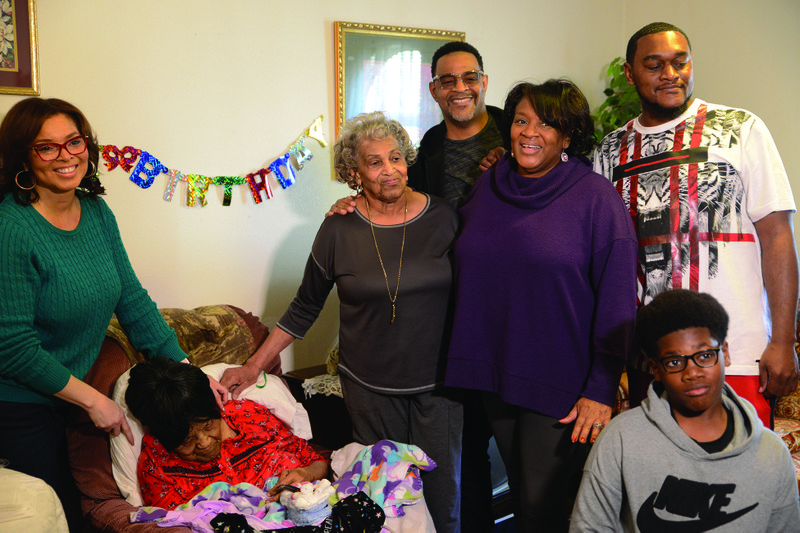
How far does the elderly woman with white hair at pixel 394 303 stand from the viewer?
2.01m

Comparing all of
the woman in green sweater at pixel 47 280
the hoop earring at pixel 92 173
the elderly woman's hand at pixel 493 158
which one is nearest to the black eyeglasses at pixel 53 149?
the woman in green sweater at pixel 47 280

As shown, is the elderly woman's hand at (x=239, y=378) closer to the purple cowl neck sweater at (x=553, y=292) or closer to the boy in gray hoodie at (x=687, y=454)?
the purple cowl neck sweater at (x=553, y=292)

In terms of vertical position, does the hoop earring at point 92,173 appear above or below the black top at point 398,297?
above

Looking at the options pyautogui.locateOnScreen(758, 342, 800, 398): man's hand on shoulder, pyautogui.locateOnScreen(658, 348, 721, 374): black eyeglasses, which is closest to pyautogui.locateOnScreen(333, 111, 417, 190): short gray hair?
pyautogui.locateOnScreen(658, 348, 721, 374): black eyeglasses

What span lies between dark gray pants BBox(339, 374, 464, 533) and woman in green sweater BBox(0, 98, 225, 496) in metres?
0.71

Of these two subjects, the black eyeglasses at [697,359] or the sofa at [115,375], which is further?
the sofa at [115,375]

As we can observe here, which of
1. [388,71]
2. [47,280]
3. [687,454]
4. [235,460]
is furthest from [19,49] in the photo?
[687,454]

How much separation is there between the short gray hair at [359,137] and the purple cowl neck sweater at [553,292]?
0.48m

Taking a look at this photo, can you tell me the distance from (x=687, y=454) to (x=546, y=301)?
481 mm

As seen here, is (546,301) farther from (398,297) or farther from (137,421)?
(137,421)

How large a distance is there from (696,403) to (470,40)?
2.69 m

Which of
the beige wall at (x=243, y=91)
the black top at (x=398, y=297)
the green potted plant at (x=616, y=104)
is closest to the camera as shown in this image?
the black top at (x=398, y=297)

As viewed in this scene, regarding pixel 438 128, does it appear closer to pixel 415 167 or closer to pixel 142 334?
pixel 415 167

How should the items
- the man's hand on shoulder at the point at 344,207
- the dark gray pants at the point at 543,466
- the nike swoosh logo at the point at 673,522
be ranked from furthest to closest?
the man's hand on shoulder at the point at 344,207, the dark gray pants at the point at 543,466, the nike swoosh logo at the point at 673,522
